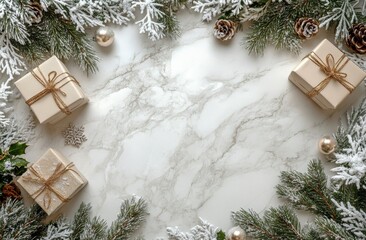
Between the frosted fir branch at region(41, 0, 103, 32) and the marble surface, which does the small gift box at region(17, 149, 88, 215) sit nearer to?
the marble surface

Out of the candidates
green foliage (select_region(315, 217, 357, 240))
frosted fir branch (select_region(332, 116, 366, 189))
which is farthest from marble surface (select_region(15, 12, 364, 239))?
green foliage (select_region(315, 217, 357, 240))

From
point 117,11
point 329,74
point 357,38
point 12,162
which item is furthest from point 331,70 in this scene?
point 12,162

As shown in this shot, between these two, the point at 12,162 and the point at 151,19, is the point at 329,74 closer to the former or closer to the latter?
the point at 151,19

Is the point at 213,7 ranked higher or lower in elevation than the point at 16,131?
higher

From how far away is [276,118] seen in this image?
68.7 inches

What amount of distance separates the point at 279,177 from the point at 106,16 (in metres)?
0.87

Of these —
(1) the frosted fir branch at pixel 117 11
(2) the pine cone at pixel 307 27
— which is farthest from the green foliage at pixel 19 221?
(2) the pine cone at pixel 307 27

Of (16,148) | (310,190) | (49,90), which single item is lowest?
(310,190)

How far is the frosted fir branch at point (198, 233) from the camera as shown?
1.66 metres

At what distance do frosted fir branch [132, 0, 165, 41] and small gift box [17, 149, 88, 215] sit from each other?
0.55 metres

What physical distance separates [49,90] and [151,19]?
0.45 m

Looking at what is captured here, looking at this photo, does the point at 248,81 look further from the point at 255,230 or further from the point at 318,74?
the point at 255,230

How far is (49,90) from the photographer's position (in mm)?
1677

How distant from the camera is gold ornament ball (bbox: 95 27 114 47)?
5.76ft
